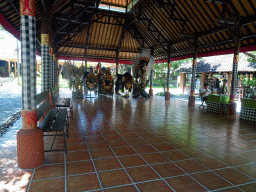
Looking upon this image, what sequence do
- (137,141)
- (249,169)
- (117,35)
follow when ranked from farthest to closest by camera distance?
1. (117,35)
2. (137,141)
3. (249,169)

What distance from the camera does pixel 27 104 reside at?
9.98 ft

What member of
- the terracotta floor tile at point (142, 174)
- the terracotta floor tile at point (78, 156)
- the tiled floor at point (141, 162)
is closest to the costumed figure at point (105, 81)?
the tiled floor at point (141, 162)

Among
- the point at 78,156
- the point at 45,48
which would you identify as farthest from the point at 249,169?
the point at 45,48

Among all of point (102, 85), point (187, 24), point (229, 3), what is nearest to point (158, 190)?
point (229, 3)

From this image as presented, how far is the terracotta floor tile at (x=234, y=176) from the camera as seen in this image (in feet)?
9.20

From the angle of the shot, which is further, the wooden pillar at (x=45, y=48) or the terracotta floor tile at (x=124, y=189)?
the wooden pillar at (x=45, y=48)

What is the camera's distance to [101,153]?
3646mm

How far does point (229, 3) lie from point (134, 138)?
622cm

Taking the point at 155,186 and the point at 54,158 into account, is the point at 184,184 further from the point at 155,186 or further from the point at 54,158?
the point at 54,158

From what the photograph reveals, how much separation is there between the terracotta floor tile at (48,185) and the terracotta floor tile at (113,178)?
0.57 metres

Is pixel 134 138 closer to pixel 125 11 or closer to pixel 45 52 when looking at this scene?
pixel 45 52

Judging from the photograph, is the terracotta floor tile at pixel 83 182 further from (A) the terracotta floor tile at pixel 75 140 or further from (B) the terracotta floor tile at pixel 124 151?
Answer: (A) the terracotta floor tile at pixel 75 140

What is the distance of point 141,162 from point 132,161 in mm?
164

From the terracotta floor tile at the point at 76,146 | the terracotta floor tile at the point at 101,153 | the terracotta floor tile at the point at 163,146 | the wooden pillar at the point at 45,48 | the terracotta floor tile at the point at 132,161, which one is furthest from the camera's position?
the wooden pillar at the point at 45,48
